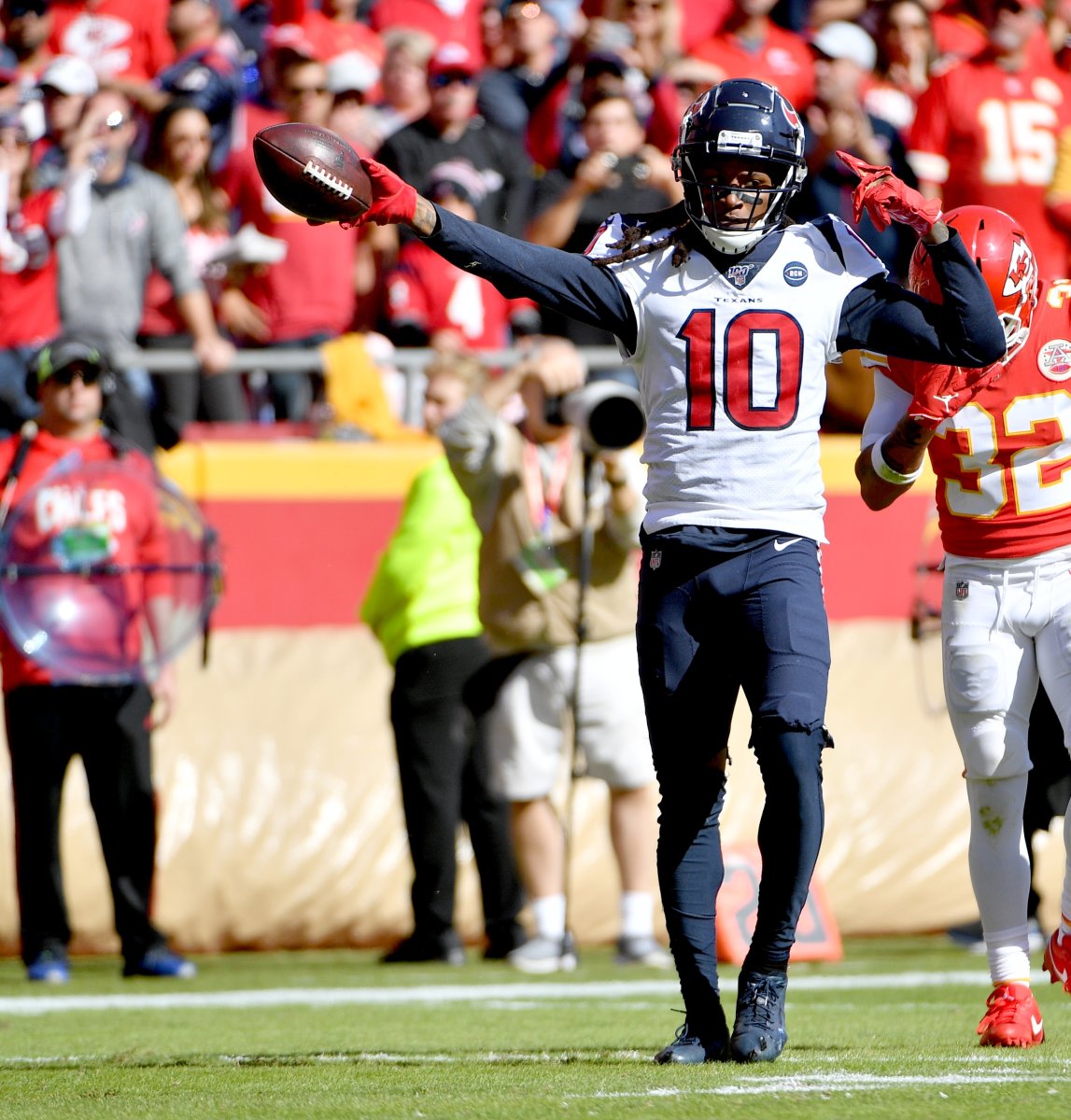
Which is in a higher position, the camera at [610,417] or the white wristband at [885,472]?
the camera at [610,417]

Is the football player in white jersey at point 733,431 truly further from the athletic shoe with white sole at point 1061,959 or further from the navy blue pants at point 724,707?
the athletic shoe with white sole at point 1061,959

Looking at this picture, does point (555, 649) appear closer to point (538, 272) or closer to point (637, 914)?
point (637, 914)

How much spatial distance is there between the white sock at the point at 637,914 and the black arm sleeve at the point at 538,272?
3451 millimetres

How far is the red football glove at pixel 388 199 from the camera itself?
4113 mm

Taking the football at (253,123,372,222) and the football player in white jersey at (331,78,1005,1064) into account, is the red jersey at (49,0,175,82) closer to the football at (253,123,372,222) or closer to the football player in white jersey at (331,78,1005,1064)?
the football at (253,123,372,222)

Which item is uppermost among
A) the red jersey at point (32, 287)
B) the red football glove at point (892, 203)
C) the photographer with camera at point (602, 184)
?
the photographer with camera at point (602, 184)

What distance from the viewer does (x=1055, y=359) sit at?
195 inches

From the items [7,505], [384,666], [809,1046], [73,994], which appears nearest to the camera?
[809,1046]

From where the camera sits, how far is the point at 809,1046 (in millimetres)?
4648

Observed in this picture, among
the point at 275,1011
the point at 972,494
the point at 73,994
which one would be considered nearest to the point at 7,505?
the point at 73,994

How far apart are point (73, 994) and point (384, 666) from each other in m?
2.25

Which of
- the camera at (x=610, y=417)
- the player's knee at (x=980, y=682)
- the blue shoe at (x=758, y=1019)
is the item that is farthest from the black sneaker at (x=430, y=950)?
the blue shoe at (x=758, y=1019)

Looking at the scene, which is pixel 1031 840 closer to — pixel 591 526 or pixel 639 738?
pixel 639 738

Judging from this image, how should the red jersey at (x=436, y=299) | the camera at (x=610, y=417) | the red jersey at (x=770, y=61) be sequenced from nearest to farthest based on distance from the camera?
1. the camera at (x=610, y=417)
2. the red jersey at (x=436, y=299)
3. the red jersey at (x=770, y=61)
